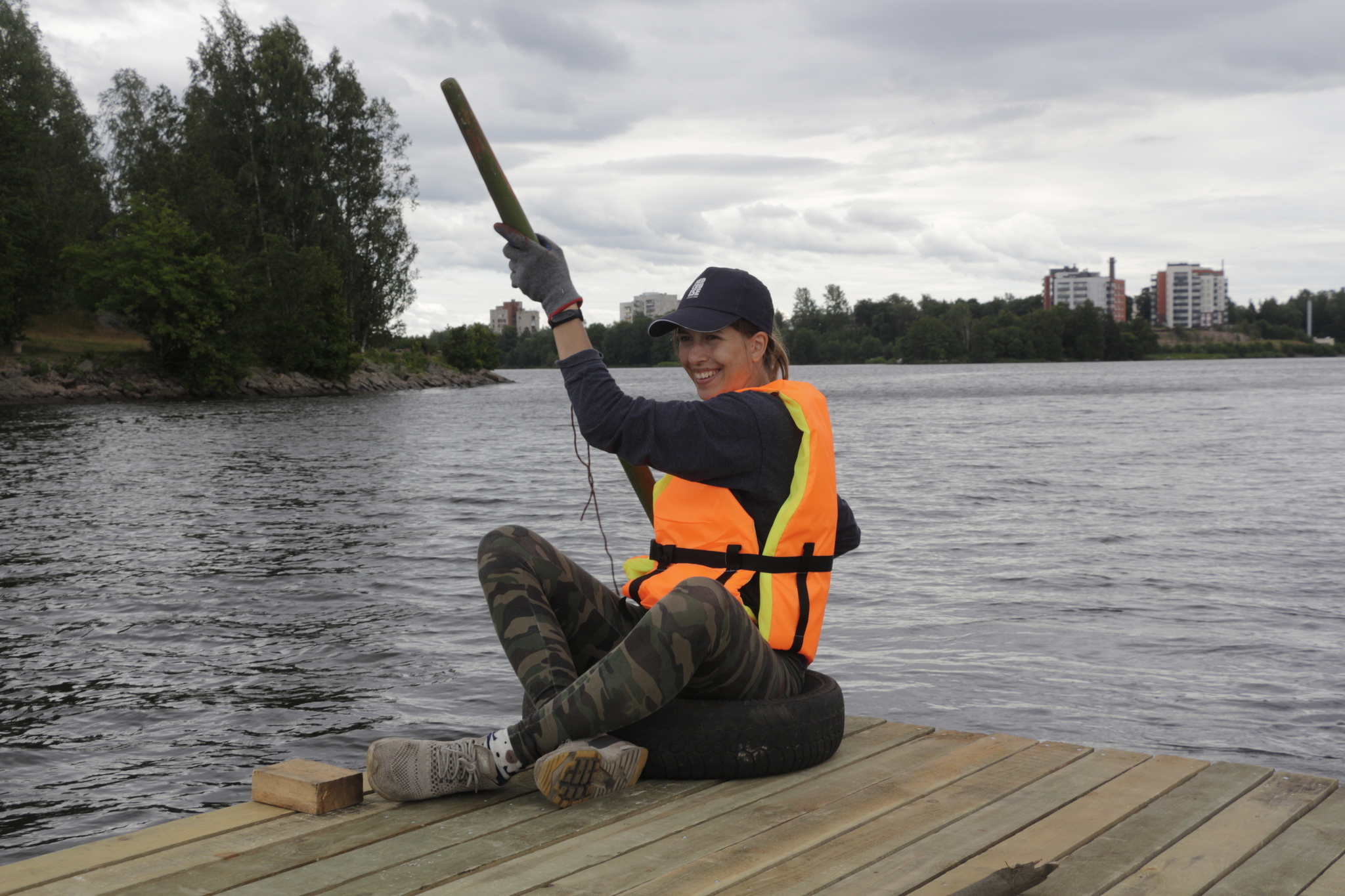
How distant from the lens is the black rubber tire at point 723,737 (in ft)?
11.5

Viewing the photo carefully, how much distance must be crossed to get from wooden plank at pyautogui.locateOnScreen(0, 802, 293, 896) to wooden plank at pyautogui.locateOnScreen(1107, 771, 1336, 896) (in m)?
2.35

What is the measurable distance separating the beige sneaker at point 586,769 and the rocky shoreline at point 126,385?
46904 millimetres

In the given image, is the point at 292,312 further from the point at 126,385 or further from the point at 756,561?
the point at 756,561

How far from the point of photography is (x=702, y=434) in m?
3.29

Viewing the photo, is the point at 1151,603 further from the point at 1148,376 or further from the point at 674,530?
the point at 1148,376

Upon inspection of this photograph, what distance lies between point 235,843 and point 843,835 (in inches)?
64.3

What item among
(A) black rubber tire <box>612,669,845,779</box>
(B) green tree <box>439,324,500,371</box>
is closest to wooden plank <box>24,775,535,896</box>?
(A) black rubber tire <box>612,669,845,779</box>


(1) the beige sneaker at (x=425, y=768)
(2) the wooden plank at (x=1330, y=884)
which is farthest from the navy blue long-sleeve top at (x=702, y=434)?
(2) the wooden plank at (x=1330, y=884)

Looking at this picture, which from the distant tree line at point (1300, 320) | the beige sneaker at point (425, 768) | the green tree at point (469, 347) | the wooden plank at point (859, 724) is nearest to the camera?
the beige sneaker at point (425, 768)

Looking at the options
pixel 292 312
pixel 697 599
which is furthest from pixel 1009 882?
pixel 292 312

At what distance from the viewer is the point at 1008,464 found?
81.0ft

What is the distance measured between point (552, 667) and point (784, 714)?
741mm

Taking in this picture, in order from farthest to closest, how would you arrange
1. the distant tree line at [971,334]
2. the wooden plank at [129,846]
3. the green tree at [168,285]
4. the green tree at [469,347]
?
the distant tree line at [971,334], the green tree at [469,347], the green tree at [168,285], the wooden plank at [129,846]

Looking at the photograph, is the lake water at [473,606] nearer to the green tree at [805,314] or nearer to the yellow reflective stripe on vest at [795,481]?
the yellow reflective stripe on vest at [795,481]
